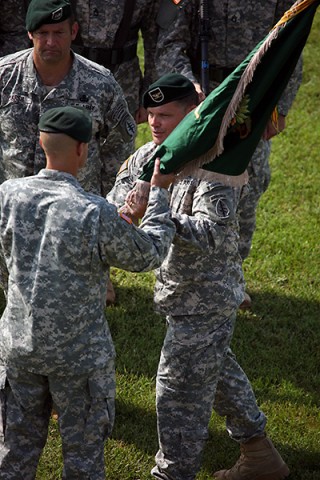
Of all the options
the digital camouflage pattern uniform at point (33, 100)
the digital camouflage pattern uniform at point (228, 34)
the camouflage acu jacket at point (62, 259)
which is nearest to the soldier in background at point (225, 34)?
the digital camouflage pattern uniform at point (228, 34)

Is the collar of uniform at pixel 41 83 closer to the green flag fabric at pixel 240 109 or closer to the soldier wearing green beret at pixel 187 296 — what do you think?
the soldier wearing green beret at pixel 187 296

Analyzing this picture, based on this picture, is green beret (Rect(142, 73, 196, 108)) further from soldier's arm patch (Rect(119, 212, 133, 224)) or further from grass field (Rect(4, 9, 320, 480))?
grass field (Rect(4, 9, 320, 480))

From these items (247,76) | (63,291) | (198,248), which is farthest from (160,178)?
Result: (63,291)

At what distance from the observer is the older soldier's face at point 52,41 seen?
237 inches

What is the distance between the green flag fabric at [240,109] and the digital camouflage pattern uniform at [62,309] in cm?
26

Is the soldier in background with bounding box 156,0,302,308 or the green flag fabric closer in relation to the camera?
the green flag fabric

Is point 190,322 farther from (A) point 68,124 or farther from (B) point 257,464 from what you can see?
(A) point 68,124

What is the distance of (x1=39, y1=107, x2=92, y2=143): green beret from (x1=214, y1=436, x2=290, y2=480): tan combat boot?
216 cm

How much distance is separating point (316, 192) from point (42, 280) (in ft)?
19.5

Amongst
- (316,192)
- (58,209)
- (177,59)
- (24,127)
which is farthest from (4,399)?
(316,192)

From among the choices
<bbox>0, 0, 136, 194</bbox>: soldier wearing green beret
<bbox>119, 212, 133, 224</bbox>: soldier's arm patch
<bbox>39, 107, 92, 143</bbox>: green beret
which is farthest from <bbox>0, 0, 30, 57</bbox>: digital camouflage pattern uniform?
<bbox>119, 212, 133, 224</bbox>: soldier's arm patch

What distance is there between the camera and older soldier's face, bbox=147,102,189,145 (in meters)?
5.14

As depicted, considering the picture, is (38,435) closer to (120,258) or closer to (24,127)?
(120,258)

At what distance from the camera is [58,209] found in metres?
4.41
